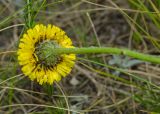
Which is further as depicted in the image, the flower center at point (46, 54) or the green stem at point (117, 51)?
the flower center at point (46, 54)

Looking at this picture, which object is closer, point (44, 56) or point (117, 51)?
point (117, 51)

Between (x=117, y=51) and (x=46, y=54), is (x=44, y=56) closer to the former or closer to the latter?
(x=46, y=54)

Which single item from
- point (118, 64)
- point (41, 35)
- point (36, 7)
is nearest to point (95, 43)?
point (118, 64)

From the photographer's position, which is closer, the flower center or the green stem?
the green stem

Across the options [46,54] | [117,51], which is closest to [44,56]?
[46,54]

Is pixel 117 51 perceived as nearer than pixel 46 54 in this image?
Yes

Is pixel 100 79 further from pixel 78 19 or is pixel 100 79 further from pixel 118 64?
pixel 78 19
